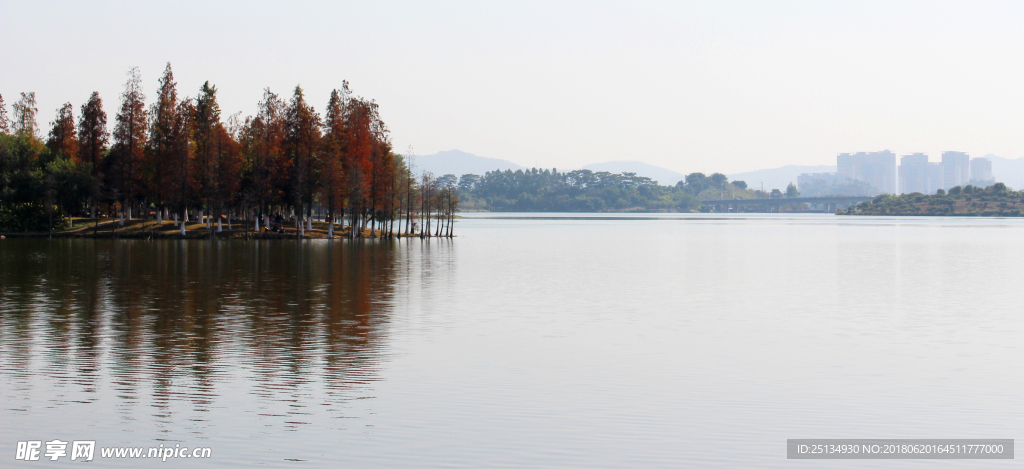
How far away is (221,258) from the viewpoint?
67.9m

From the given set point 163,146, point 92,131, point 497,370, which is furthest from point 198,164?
point 497,370

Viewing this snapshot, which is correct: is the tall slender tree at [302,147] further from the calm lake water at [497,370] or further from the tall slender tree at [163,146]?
the calm lake water at [497,370]

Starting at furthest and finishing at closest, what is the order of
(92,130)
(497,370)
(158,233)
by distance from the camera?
(92,130) → (158,233) → (497,370)

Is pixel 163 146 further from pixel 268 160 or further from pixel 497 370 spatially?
pixel 497 370

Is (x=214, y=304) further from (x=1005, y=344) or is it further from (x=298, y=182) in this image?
(x=298, y=182)

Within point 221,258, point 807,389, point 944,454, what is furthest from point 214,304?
point 221,258

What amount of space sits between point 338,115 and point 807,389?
343ft

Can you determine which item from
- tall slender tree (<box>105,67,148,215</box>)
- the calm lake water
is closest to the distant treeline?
tall slender tree (<box>105,67,148,215</box>)

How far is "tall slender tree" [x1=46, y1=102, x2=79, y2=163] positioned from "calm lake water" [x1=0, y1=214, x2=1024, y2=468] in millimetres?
88572

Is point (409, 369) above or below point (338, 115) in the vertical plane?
below

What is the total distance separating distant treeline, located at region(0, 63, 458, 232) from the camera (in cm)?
→ 10588

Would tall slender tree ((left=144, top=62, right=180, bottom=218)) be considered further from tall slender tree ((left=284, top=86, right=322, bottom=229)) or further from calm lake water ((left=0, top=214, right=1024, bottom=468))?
calm lake water ((left=0, top=214, right=1024, bottom=468))

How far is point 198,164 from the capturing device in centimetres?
10769

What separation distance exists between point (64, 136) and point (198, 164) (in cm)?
3149
